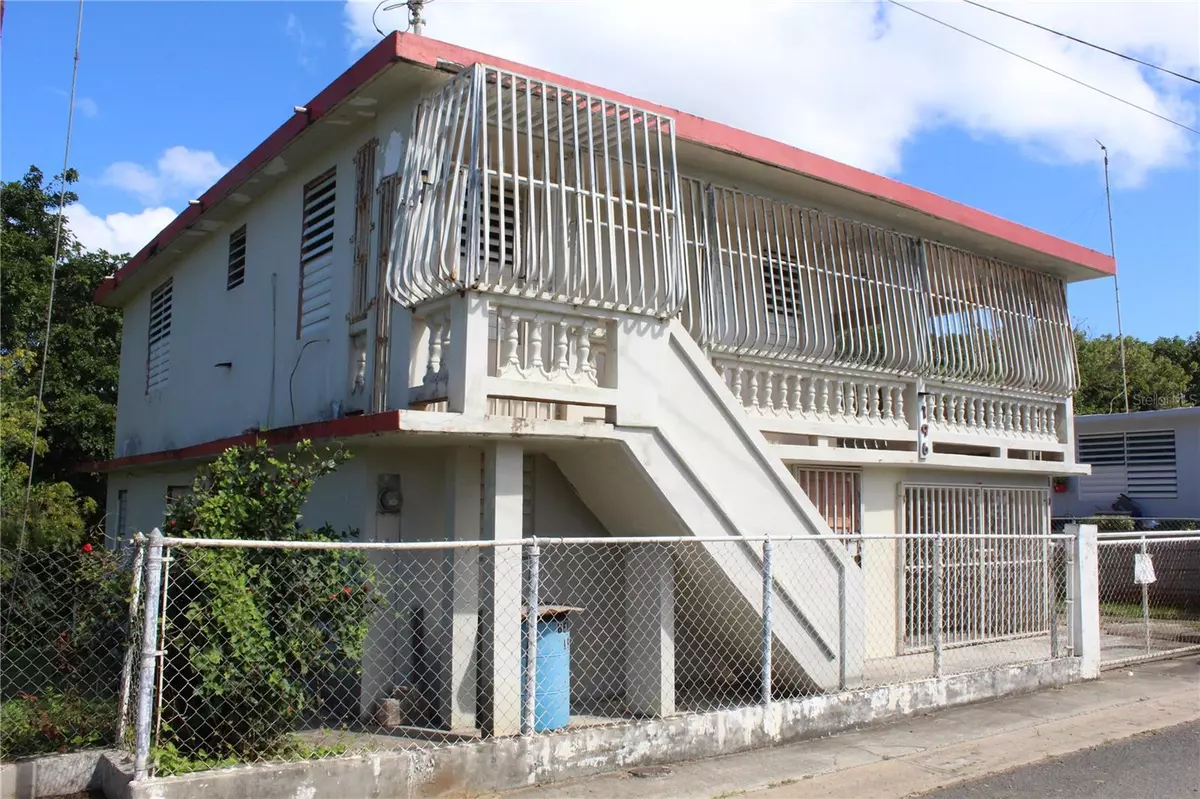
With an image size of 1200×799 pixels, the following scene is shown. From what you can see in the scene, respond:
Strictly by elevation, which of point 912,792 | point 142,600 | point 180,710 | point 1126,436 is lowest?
point 912,792

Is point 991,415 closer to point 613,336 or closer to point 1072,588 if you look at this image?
point 1072,588

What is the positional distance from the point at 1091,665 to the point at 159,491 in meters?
10.8

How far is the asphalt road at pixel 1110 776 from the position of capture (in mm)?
5988

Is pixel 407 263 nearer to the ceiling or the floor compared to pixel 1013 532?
nearer to the ceiling

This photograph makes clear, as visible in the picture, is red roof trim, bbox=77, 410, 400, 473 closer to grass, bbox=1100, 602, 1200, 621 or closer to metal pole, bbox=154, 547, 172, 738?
metal pole, bbox=154, 547, 172, 738

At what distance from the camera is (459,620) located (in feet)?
21.8

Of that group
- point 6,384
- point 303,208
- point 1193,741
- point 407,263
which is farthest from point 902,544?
point 6,384

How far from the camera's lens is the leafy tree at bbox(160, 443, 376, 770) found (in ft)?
17.2

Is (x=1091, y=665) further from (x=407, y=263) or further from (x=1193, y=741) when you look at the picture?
(x=407, y=263)

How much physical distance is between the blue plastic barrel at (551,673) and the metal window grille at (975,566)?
439 centimetres

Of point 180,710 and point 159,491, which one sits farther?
point 159,491

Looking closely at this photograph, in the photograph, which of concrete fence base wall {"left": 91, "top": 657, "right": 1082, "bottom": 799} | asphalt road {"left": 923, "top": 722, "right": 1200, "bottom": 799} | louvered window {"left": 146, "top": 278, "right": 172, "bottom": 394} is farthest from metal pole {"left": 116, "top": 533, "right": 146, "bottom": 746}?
louvered window {"left": 146, "top": 278, "right": 172, "bottom": 394}

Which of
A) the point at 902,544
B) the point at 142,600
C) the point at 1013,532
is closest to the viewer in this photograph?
the point at 142,600

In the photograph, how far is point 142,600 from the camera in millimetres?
5273
